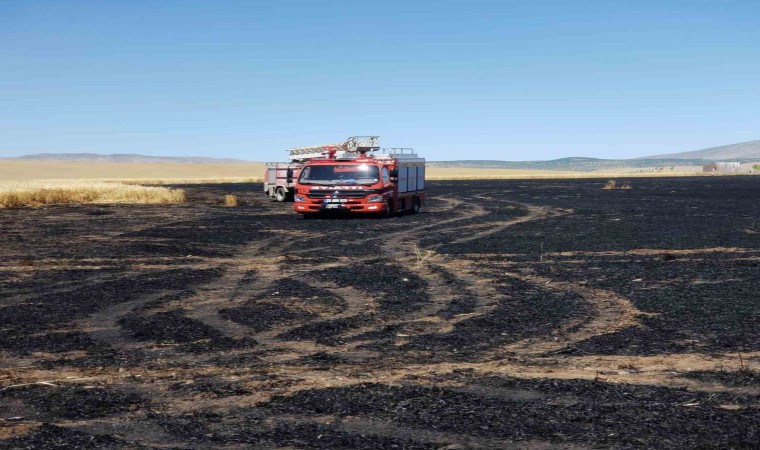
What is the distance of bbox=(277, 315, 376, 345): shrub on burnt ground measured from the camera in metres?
9.69

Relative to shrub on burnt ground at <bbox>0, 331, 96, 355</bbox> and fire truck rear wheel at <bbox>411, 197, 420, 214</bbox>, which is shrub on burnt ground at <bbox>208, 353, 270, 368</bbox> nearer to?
shrub on burnt ground at <bbox>0, 331, 96, 355</bbox>

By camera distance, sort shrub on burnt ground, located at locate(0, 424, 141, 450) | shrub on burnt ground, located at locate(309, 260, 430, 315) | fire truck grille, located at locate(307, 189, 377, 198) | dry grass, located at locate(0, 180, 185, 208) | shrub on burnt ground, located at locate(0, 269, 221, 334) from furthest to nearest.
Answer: dry grass, located at locate(0, 180, 185, 208)
fire truck grille, located at locate(307, 189, 377, 198)
shrub on burnt ground, located at locate(309, 260, 430, 315)
shrub on burnt ground, located at locate(0, 269, 221, 334)
shrub on burnt ground, located at locate(0, 424, 141, 450)

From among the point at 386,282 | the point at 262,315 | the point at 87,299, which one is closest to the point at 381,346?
the point at 262,315

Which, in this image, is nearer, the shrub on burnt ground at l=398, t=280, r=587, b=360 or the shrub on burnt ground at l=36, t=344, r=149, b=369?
the shrub on burnt ground at l=36, t=344, r=149, b=369

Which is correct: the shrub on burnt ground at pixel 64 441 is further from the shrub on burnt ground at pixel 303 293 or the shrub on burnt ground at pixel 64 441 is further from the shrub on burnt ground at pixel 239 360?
the shrub on burnt ground at pixel 303 293

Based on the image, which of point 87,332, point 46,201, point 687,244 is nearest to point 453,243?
point 687,244

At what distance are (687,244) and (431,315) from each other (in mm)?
10735

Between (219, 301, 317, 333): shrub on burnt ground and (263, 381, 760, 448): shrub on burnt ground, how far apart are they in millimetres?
3279

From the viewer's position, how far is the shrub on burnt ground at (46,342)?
9.10 meters

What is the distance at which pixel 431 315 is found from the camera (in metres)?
11.2

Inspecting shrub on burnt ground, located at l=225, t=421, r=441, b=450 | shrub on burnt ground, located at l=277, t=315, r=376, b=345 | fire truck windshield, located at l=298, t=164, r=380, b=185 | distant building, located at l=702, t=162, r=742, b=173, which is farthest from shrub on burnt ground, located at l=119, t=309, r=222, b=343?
distant building, located at l=702, t=162, r=742, b=173

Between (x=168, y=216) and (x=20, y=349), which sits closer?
(x=20, y=349)

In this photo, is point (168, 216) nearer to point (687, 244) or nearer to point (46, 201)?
point (46, 201)

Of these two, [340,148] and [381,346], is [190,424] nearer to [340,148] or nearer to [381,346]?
[381,346]
